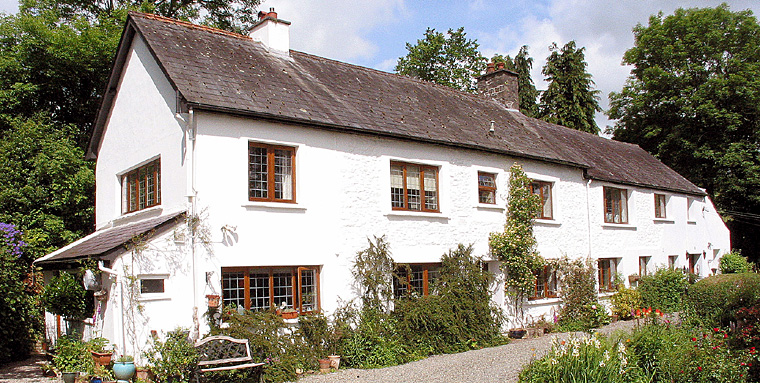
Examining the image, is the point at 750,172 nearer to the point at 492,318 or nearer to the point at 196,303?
the point at 492,318

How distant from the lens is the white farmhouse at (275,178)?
11.9 meters

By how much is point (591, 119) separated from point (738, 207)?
417 inches

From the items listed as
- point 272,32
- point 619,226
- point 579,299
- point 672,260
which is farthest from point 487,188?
point 672,260

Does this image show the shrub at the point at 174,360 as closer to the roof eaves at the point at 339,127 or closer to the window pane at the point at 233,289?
the window pane at the point at 233,289

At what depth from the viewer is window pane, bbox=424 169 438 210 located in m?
16.2

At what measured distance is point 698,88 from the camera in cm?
3603

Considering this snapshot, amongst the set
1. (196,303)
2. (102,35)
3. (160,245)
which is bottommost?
(196,303)

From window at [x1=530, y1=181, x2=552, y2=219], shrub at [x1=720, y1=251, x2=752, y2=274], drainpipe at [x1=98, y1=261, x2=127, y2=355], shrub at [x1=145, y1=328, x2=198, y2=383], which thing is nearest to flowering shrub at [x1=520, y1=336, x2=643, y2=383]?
shrub at [x1=145, y1=328, x2=198, y2=383]

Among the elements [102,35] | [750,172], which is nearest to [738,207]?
[750,172]

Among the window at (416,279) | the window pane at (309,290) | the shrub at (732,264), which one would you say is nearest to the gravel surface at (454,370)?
the window pane at (309,290)

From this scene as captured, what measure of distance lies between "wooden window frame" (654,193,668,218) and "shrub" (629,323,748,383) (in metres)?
16.5

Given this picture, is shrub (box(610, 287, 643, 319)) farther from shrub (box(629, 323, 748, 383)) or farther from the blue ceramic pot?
the blue ceramic pot

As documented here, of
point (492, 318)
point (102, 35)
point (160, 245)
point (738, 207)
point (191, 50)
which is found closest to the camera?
point (160, 245)

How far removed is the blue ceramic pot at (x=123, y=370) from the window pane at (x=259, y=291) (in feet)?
8.47
